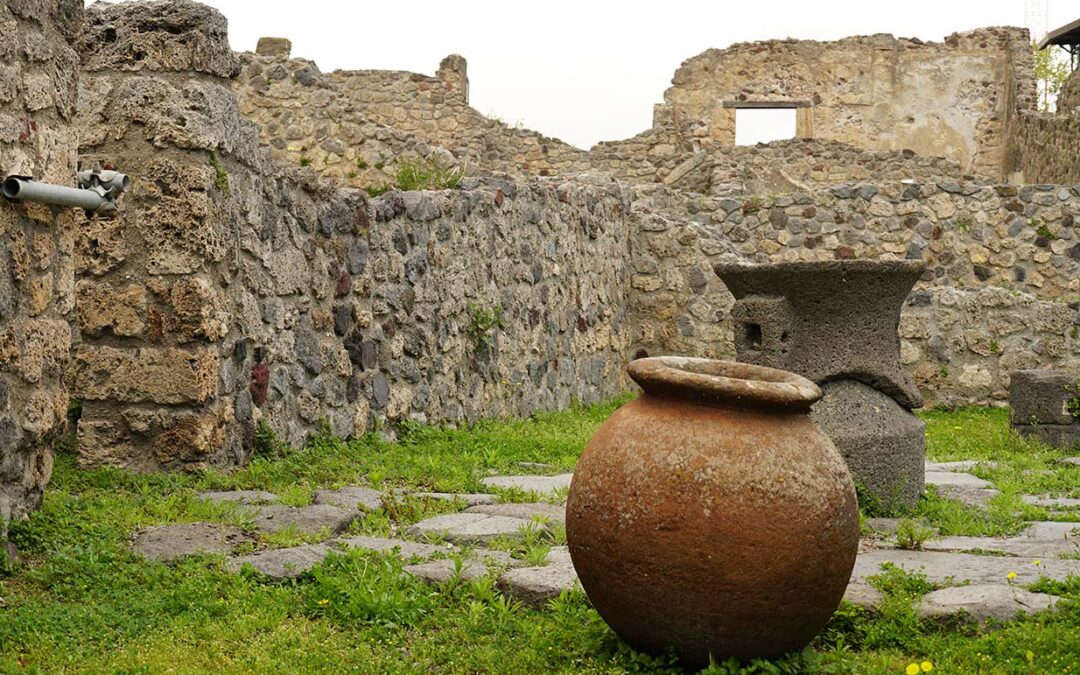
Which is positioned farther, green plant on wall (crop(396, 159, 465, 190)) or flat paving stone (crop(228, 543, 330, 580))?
green plant on wall (crop(396, 159, 465, 190))

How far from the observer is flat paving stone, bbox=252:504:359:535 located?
4.92 meters

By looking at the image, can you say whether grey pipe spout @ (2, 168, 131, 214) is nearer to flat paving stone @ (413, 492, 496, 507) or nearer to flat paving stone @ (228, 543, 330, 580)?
flat paving stone @ (228, 543, 330, 580)

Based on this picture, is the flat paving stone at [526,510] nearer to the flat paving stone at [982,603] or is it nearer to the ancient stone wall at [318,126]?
the flat paving stone at [982,603]

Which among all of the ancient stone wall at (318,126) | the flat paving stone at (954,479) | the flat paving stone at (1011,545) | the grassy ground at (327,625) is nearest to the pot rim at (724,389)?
the grassy ground at (327,625)

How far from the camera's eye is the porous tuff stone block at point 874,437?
570cm

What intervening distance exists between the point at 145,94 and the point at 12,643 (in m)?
3.15

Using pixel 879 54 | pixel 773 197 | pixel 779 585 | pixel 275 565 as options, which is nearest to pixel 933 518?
pixel 779 585

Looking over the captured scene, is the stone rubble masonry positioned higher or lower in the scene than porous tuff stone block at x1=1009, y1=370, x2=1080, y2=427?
higher

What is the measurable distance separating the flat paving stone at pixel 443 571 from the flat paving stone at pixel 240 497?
48.4 inches

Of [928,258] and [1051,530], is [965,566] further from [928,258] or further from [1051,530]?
Answer: [928,258]

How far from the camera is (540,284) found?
9664 millimetres

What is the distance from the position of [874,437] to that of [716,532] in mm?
2746

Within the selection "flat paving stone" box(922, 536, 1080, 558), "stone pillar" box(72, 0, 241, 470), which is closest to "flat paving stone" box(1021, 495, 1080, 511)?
"flat paving stone" box(922, 536, 1080, 558)

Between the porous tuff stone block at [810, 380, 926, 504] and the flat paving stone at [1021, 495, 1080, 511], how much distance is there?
801 millimetres
